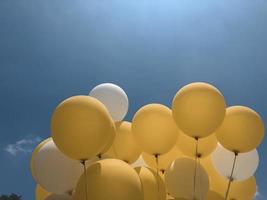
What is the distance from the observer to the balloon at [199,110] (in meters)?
4.48

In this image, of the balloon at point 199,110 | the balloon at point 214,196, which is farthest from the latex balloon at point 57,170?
the balloon at point 214,196

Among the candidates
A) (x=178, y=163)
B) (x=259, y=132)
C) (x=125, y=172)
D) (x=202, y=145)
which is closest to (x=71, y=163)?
(x=125, y=172)

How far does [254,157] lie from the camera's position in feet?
18.2

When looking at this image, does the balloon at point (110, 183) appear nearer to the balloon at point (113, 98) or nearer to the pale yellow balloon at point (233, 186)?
the balloon at point (113, 98)

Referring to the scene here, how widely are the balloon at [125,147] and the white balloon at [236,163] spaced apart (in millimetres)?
1230

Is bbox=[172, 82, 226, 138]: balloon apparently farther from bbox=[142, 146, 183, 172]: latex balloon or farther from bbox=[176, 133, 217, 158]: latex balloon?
bbox=[142, 146, 183, 172]: latex balloon

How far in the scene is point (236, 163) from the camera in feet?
17.7

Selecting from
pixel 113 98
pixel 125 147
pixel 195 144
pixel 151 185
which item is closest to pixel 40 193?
pixel 125 147

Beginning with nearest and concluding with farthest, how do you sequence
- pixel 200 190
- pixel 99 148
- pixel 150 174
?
pixel 99 148 → pixel 150 174 → pixel 200 190

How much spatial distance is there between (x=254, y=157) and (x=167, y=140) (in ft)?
5.30

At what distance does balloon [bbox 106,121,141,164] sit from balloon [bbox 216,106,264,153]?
46.8 inches

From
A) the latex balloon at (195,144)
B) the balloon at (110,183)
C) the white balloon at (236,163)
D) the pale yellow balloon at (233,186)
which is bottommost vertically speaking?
the balloon at (110,183)

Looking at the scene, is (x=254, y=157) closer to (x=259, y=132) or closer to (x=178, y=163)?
(x=259, y=132)

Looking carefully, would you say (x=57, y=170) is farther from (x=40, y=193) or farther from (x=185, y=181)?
(x=185, y=181)
